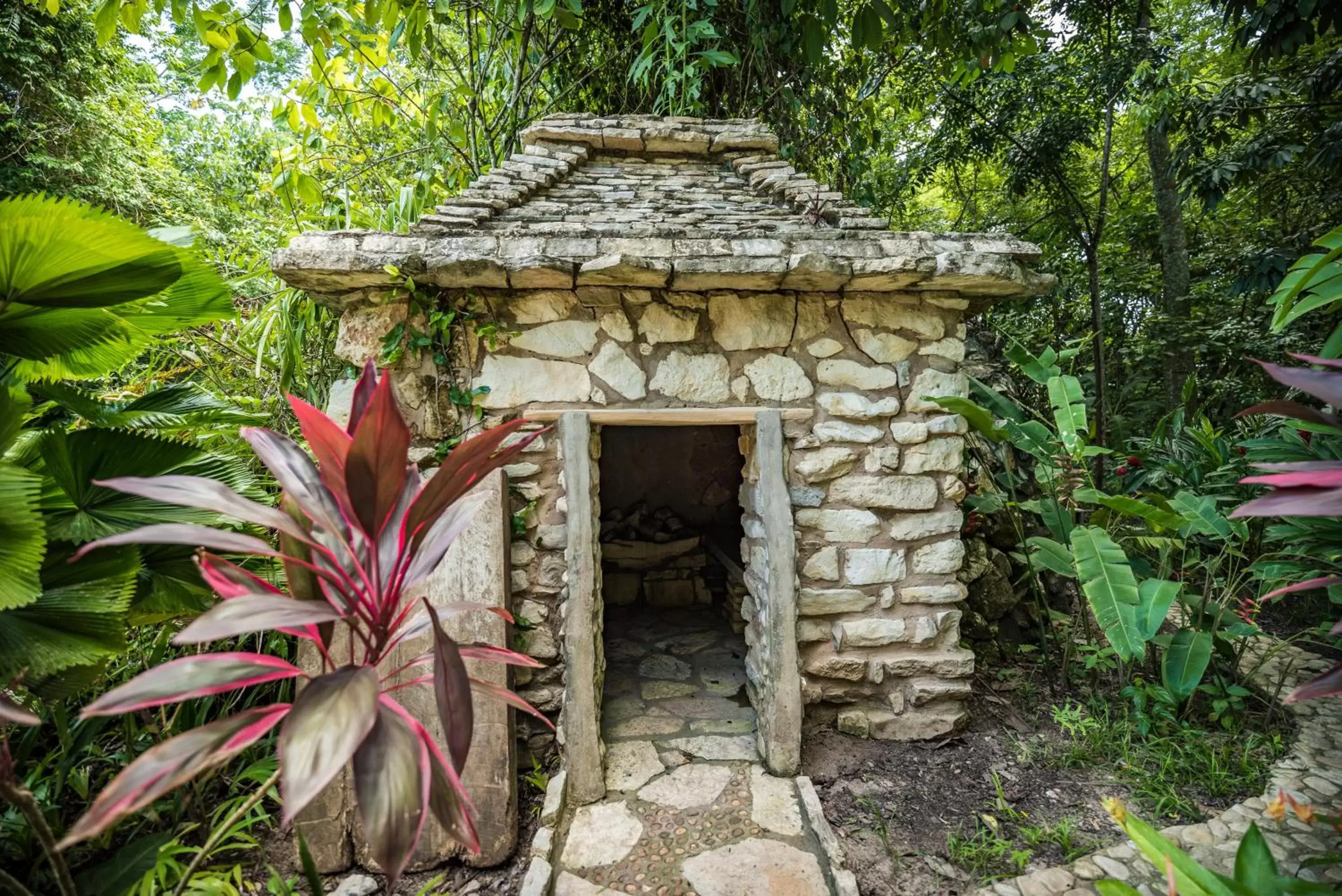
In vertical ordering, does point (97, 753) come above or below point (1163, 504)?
below

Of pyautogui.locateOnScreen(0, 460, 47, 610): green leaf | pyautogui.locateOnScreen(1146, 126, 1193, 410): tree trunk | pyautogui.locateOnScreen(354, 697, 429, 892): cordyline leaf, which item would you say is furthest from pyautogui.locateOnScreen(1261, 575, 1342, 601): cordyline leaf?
pyautogui.locateOnScreen(1146, 126, 1193, 410): tree trunk

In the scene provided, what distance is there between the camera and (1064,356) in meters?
2.87

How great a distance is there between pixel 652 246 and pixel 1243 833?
297cm

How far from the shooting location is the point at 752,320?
7.87 feet

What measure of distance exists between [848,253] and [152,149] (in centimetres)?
947

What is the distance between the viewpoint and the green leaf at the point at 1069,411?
2.60m

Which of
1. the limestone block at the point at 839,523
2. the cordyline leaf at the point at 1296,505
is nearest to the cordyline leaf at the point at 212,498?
the cordyline leaf at the point at 1296,505

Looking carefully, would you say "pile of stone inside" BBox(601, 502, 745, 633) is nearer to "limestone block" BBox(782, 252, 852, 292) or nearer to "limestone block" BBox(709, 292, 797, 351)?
"limestone block" BBox(709, 292, 797, 351)

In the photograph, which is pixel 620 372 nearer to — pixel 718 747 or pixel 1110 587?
pixel 718 747

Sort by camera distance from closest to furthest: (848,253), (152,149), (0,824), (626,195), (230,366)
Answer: (0,824) → (848,253) → (626,195) → (230,366) → (152,149)

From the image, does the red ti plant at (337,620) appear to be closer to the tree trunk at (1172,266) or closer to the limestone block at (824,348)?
the limestone block at (824,348)

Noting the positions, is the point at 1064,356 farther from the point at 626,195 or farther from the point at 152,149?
the point at 152,149

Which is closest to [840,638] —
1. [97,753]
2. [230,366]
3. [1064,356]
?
[1064,356]

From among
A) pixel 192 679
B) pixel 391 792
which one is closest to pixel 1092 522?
pixel 391 792
